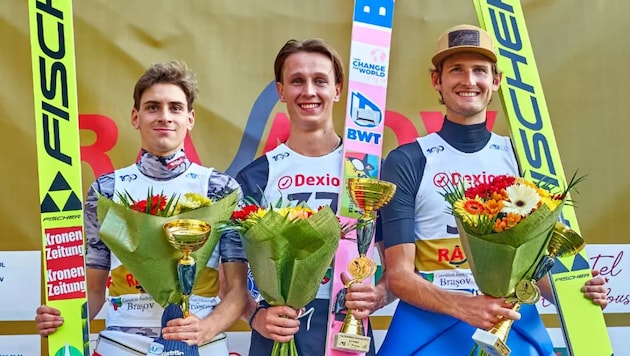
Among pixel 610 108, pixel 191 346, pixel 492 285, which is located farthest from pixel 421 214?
pixel 610 108

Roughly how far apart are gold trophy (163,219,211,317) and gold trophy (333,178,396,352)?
0.55 m

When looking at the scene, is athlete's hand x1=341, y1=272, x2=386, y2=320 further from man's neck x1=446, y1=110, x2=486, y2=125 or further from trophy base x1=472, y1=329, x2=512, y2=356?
man's neck x1=446, y1=110, x2=486, y2=125

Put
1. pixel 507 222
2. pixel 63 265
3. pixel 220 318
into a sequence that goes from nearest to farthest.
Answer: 1. pixel 507 222
2. pixel 220 318
3. pixel 63 265

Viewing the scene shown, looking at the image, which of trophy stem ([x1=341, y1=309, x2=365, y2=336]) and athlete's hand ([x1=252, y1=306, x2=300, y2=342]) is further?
trophy stem ([x1=341, y1=309, x2=365, y2=336])

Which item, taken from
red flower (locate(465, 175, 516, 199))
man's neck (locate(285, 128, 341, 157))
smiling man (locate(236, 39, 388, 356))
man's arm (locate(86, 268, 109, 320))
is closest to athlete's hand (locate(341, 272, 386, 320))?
smiling man (locate(236, 39, 388, 356))

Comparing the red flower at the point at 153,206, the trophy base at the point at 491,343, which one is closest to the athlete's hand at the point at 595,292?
the trophy base at the point at 491,343

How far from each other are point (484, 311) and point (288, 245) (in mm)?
682

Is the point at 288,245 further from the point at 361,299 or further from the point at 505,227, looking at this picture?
the point at 505,227

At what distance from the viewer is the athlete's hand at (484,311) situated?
7.87ft

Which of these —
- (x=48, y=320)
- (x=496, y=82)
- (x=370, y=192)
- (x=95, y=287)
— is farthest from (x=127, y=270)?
(x=496, y=82)

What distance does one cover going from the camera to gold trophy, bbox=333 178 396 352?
100 inches

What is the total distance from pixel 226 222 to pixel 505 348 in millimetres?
983

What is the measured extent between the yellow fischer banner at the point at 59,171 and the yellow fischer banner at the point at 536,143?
1.71 meters

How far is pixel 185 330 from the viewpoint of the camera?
8.04ft
